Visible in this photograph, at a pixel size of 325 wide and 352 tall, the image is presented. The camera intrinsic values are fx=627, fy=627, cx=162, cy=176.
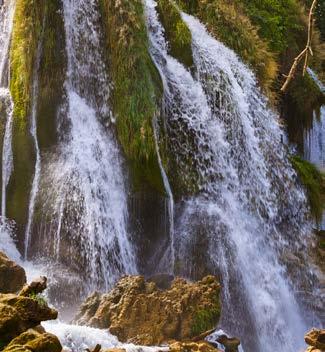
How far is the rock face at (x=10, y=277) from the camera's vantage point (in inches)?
268

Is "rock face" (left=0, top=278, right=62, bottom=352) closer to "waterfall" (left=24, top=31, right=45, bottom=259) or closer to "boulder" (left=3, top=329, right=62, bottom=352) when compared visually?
"boulder" (left=3, top=329, right=62, bottom=352)

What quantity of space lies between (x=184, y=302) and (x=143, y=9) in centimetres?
543

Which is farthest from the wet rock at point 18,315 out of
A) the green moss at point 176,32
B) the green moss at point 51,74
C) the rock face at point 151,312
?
the green moss at point 176,32

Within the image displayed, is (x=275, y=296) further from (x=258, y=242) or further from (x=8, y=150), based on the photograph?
(x=8, y=150)

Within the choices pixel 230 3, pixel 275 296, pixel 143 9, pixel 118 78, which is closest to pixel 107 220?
pixel 118 78

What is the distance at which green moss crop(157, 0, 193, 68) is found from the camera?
11.3m

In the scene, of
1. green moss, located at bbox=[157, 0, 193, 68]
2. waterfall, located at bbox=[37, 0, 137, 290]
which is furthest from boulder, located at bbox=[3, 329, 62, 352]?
green moss, located at bbox=[157, 0, 193, 68]

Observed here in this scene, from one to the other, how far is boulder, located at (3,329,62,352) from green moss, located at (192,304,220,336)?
2733mm

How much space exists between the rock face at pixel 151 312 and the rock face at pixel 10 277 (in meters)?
0.96

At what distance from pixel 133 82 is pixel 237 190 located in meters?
2.51

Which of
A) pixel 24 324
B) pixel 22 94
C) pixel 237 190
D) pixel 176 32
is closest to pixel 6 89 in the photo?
pixel 22 94

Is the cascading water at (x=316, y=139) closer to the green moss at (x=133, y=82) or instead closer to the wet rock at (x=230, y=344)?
the green moss at (x=133, y=82)

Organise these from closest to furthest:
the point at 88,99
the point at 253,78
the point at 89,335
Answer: the point at 89,335, the point at 88,99, the point at 253,78

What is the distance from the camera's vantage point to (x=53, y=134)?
986 cm
